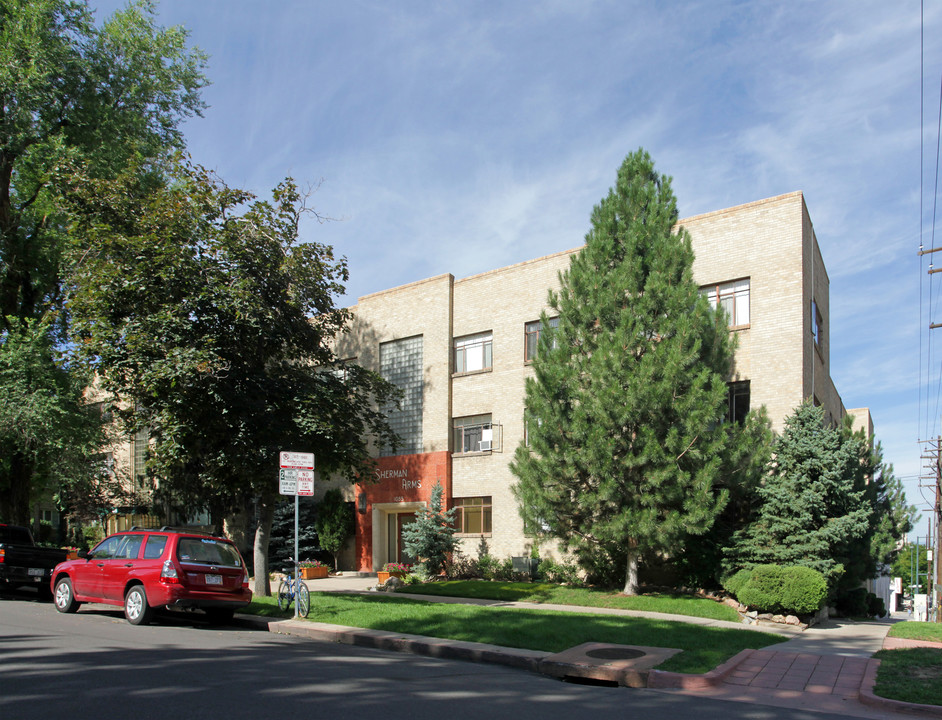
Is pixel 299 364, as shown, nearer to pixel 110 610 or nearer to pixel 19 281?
pixel 110 610

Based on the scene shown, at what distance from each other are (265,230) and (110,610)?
827 centimetres

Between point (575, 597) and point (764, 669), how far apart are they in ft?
30.4

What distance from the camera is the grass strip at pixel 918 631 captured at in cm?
1280

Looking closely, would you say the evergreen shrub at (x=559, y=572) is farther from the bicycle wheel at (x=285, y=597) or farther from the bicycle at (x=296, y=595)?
the bicycle wheel at (x=285, y=597)

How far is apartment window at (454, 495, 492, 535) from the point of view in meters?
26.1

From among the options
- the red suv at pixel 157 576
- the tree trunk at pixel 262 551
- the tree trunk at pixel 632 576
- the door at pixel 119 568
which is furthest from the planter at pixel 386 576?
the door at pixel 119 568

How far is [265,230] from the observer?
17.0 m

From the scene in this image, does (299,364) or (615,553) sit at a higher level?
(299,364)

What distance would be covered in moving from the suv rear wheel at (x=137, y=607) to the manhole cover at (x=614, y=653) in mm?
7435

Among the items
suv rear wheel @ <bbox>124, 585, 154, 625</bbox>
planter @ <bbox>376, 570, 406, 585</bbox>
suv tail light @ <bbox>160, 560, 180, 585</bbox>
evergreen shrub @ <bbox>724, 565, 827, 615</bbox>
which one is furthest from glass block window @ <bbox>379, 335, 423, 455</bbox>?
suv tail light @ <bbox>160, 560, 180, 585</bbox>

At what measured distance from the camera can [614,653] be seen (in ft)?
34.8

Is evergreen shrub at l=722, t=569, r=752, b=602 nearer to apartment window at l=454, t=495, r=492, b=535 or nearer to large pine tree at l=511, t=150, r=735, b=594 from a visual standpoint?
large pine tree at l=511, t=150, r=735, b=594

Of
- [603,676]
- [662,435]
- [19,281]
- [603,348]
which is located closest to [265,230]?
[603,348]

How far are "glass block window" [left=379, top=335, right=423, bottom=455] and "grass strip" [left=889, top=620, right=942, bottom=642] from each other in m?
16.7
